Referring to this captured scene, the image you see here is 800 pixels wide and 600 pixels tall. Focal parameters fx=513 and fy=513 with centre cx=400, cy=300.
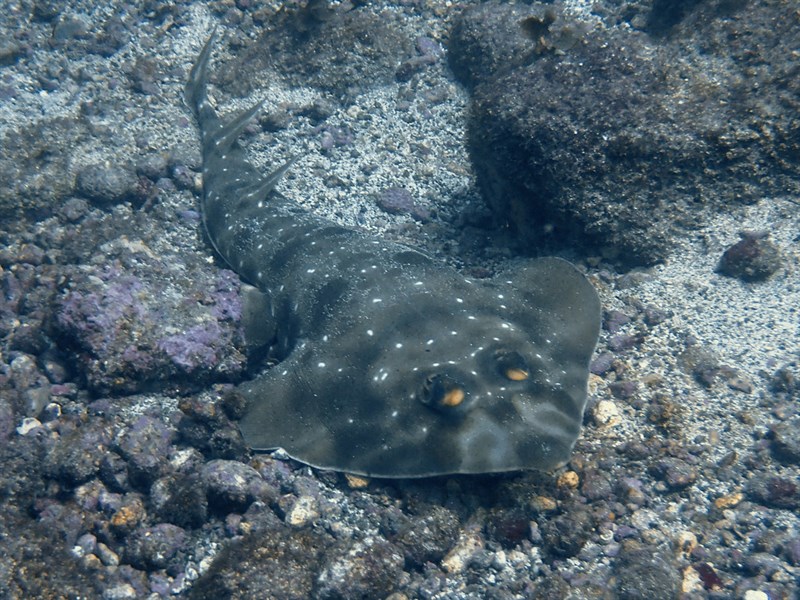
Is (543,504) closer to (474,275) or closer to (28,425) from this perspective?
(474,275)

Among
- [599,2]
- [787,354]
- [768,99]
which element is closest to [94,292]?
[787,354]

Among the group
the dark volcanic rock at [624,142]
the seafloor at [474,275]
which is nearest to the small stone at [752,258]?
the seafloor at [474,275]

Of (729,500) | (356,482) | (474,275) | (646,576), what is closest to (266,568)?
(356,482)

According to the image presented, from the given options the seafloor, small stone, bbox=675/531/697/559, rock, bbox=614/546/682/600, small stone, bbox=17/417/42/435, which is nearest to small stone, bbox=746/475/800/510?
the seafloor

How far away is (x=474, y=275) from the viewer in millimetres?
7445

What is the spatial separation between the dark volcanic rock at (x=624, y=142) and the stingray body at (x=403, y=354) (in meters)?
0.99

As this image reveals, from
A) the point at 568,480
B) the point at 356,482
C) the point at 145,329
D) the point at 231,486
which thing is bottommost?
the point at 231,486

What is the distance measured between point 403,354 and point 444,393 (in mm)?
822

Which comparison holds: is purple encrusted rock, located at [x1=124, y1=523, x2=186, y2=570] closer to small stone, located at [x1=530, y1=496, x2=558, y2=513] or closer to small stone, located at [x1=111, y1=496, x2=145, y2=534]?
small stone, located at [x1=111, y1=496, x2=145, y2=534]

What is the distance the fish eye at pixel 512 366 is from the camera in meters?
4.70

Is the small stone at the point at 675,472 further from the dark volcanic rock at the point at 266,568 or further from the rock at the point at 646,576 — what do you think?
the dark volcanic rock at the point at 266,568

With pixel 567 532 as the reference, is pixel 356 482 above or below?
below

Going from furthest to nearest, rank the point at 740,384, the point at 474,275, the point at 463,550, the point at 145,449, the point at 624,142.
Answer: the point at 474,275, the point at 624,142, the point at 740,384, the point at 145,449, the point at 463,550

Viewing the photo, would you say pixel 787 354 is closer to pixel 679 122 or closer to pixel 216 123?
pixel 679 122
